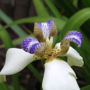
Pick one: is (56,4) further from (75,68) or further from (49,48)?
(49,48)

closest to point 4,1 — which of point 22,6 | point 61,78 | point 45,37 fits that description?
point 22,6

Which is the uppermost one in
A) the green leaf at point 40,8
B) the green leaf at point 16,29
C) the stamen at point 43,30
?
the stamen at point 43,30

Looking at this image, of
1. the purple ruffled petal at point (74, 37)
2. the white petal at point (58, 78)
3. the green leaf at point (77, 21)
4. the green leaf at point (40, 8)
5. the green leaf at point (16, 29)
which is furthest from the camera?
the green leaf at point (16, 29)

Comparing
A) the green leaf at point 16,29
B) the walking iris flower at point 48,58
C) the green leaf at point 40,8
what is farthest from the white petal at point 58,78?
the green leaf at point 16,29

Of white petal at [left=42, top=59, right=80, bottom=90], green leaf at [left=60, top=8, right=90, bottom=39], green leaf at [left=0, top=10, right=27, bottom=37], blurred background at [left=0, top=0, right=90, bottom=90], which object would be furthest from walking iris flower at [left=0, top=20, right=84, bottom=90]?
green leaf at [left=0, top=10, right=27, bottom=37]

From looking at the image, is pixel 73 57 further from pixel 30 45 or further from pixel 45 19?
pixel 45 19

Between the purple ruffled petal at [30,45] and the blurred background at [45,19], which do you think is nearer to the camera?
the purple ruffled petal at [30,45]

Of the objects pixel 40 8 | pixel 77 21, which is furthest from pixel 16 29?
pixel 77 21

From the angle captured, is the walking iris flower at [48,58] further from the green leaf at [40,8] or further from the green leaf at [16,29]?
the green leaf at [16,29]
